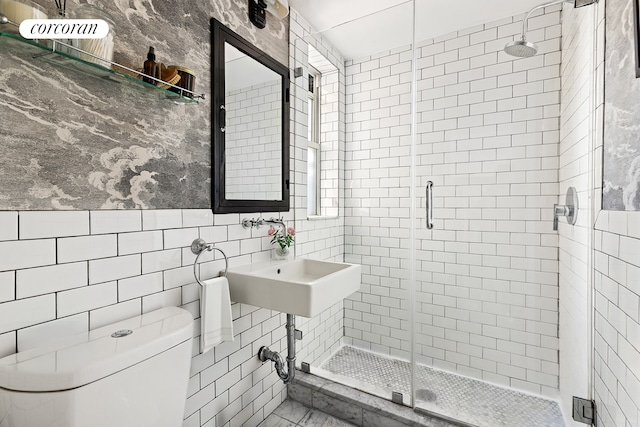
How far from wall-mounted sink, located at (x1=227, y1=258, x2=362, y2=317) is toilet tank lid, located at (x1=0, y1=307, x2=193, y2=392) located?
380 mm

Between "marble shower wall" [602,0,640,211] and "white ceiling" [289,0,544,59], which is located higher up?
"white ceiling" [289,0,544,59]

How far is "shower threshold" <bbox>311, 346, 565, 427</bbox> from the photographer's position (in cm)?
170

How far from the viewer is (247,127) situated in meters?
1.74

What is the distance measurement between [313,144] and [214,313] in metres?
1.43

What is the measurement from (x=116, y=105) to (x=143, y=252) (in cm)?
55

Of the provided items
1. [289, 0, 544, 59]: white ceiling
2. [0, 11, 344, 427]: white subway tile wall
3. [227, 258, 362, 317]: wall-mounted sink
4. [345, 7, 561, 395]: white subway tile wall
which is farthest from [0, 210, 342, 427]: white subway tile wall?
[289, 0, 544, 59]: white ceiling

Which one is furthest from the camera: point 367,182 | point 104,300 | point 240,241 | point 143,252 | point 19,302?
point 367,182

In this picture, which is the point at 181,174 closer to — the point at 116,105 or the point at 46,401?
the point at 116,105

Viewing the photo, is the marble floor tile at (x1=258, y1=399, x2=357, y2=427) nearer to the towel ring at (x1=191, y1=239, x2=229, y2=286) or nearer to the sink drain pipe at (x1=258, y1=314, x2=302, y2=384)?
the sink drain pipe at (x1=258, y1=314, x2=302, y2=384)

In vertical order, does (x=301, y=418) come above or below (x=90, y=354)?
below

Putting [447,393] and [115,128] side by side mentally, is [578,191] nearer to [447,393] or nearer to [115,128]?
[447,393]

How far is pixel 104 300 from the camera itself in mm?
1071

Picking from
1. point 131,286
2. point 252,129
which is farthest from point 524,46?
point 131,286

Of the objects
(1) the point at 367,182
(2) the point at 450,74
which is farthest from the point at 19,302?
(2) the point at 450,74
